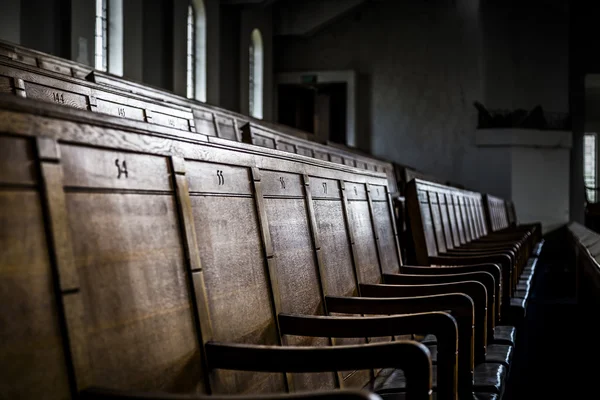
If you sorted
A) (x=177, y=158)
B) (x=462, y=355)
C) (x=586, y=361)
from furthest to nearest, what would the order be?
1. (x=586, y=361)
2. (x=462, y=355)
3. (x=177, y=158)

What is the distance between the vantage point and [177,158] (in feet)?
4.87

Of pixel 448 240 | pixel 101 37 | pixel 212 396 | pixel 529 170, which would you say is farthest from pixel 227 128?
pixel 529 170

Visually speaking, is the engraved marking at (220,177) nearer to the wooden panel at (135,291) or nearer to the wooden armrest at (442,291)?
the wooden panel at (135,291)

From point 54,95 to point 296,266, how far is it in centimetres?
151

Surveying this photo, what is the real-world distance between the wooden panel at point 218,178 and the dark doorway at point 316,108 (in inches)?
651

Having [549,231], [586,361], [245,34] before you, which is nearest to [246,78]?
[245,34]

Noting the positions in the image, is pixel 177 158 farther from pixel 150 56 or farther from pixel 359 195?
pixel 150 56

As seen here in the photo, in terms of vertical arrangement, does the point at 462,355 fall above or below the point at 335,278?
below

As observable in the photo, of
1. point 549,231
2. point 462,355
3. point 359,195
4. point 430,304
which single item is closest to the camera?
point 430,304

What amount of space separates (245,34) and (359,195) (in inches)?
485

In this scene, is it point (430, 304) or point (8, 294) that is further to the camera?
point (430, 304)

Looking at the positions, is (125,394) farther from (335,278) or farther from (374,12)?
(374,12)

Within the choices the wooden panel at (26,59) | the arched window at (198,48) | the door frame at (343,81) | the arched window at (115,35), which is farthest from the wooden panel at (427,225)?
the door frame at (343,81)

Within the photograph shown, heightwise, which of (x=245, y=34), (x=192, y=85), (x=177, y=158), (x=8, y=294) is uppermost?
(x=245, y=34)
